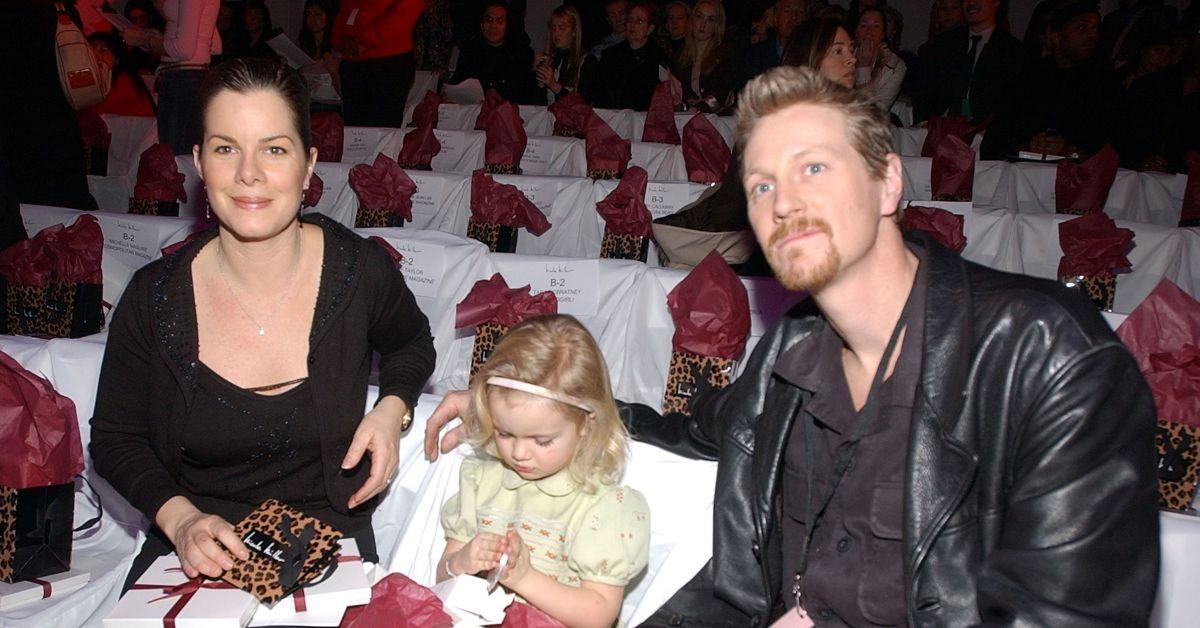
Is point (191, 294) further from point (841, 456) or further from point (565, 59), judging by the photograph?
point (565, 59)

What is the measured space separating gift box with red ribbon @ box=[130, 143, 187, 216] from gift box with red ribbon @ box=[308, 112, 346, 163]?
46.2 inches

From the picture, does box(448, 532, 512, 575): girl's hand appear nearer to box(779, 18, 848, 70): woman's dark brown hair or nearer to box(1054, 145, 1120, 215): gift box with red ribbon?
box(779, 18, 848, 70): woman's dark brown hair

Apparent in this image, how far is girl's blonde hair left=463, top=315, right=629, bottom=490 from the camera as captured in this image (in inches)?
72.2

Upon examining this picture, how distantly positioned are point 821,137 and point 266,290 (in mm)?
1285

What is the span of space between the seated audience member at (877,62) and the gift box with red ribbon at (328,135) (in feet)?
11.2

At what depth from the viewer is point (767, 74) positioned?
5.32 ft

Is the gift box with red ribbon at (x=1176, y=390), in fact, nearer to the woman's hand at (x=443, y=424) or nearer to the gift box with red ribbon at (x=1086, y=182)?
the woman's hand at (x=443, y=424)

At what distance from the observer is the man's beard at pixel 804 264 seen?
1.48 metres

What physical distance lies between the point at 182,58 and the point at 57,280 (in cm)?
207

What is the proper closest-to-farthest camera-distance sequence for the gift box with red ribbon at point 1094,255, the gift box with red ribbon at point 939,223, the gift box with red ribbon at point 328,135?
the gift box with red ribbon at point 1094,255 → the gift box with red ribbon at point 939,223 → the gift box with red ribbon at point 328,135

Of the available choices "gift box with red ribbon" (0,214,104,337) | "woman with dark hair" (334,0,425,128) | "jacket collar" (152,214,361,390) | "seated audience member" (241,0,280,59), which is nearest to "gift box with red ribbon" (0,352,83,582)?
"jacket collar" (152,214,361,390)

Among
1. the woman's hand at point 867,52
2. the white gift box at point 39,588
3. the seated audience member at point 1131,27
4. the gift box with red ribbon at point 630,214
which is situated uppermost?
the seated audience member at point 1131,27

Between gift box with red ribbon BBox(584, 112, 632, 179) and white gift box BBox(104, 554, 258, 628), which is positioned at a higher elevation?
gift box with red ribbon BBox(584, 112, 632, 179)

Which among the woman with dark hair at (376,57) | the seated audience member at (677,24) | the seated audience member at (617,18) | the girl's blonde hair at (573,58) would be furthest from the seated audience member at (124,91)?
the seated audience member at (677,24)
